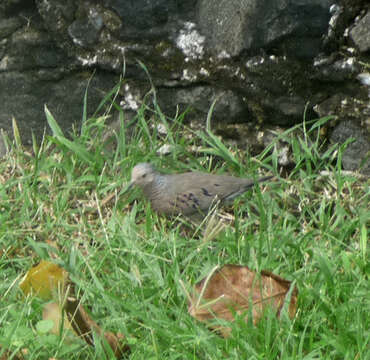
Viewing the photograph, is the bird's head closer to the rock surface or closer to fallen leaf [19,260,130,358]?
the rock surface

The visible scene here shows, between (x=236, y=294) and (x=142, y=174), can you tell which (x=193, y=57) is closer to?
(x=142, y=174)

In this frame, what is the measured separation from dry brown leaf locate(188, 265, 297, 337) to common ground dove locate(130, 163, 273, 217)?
891mm

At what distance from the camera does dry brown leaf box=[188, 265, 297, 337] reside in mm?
2496

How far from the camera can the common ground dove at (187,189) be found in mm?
3488

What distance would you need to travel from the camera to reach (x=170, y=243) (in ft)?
10.1

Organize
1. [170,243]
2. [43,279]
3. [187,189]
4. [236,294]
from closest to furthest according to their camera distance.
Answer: [236,294] → [43,279] → [170,243] → [187,189]

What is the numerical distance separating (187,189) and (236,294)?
1.02m

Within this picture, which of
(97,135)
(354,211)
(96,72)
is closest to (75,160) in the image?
(97,135)

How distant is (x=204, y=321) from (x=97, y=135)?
61.9 inches

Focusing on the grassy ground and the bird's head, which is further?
the bird's head

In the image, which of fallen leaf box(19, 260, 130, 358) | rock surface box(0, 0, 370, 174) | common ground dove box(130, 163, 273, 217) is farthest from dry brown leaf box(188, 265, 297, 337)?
rock surface box(0, 0, 370, 174)

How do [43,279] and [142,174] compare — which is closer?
[43,279]

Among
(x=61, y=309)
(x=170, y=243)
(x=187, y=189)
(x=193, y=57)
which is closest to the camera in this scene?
(x=61, y=309)

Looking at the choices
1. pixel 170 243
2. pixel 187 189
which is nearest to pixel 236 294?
pixel 170 243
